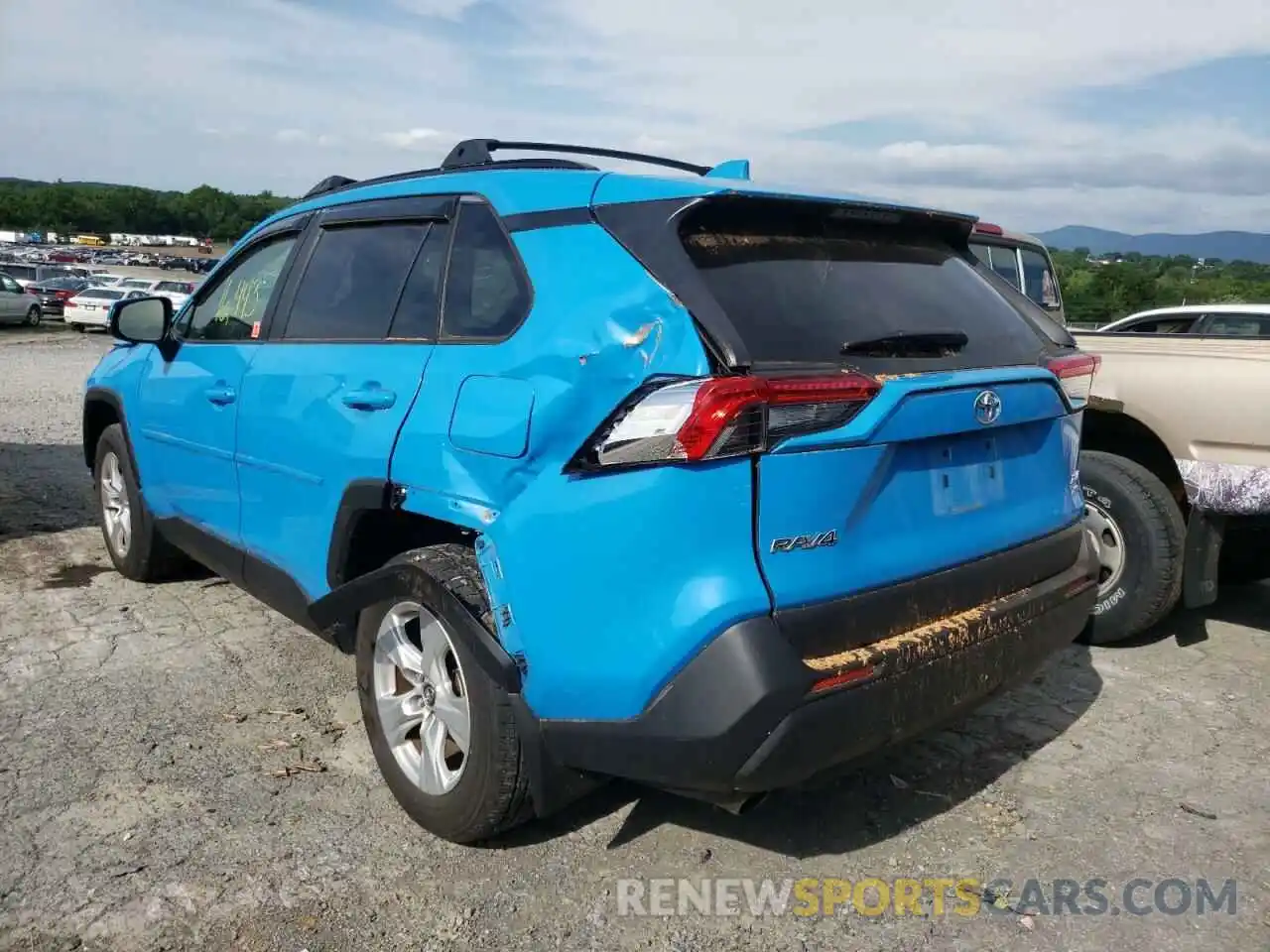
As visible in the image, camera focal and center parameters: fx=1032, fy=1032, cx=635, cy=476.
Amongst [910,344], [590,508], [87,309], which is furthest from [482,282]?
[87,309]

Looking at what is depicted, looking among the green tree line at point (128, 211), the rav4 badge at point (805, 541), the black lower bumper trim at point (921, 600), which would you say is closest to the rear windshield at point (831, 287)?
the rav4 badge at point (805, 541)

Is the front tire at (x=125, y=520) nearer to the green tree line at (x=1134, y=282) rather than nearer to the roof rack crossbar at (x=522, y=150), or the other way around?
the roof rack crossbar at (x=522, y=150)

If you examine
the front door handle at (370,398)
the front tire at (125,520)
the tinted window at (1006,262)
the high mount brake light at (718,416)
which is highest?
the tinted window at (1006,262)

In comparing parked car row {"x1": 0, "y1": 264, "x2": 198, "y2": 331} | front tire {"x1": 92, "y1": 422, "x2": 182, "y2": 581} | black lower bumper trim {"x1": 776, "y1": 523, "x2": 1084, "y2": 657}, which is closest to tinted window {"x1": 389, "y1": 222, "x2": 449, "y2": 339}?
black lower bumper trim {"x1": 776, "y1": 523, "x2": 1084, "y2": 657}

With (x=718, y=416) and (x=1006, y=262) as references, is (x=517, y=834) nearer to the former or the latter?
(x=718, y=416)

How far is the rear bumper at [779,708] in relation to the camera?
7.41 ft

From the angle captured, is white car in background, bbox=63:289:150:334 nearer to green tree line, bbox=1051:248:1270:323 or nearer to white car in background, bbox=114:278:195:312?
white car in background, bbox=114:278:195:312

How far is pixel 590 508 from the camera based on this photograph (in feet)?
7.85

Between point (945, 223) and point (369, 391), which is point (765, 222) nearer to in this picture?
point (945, 223)

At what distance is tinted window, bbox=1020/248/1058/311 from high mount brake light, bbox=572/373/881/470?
6.75 meters

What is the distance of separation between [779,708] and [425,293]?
1713 mm

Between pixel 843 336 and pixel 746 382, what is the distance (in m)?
0.44

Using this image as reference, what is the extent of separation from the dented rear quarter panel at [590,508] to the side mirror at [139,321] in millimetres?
2609

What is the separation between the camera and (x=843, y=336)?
2572mm
